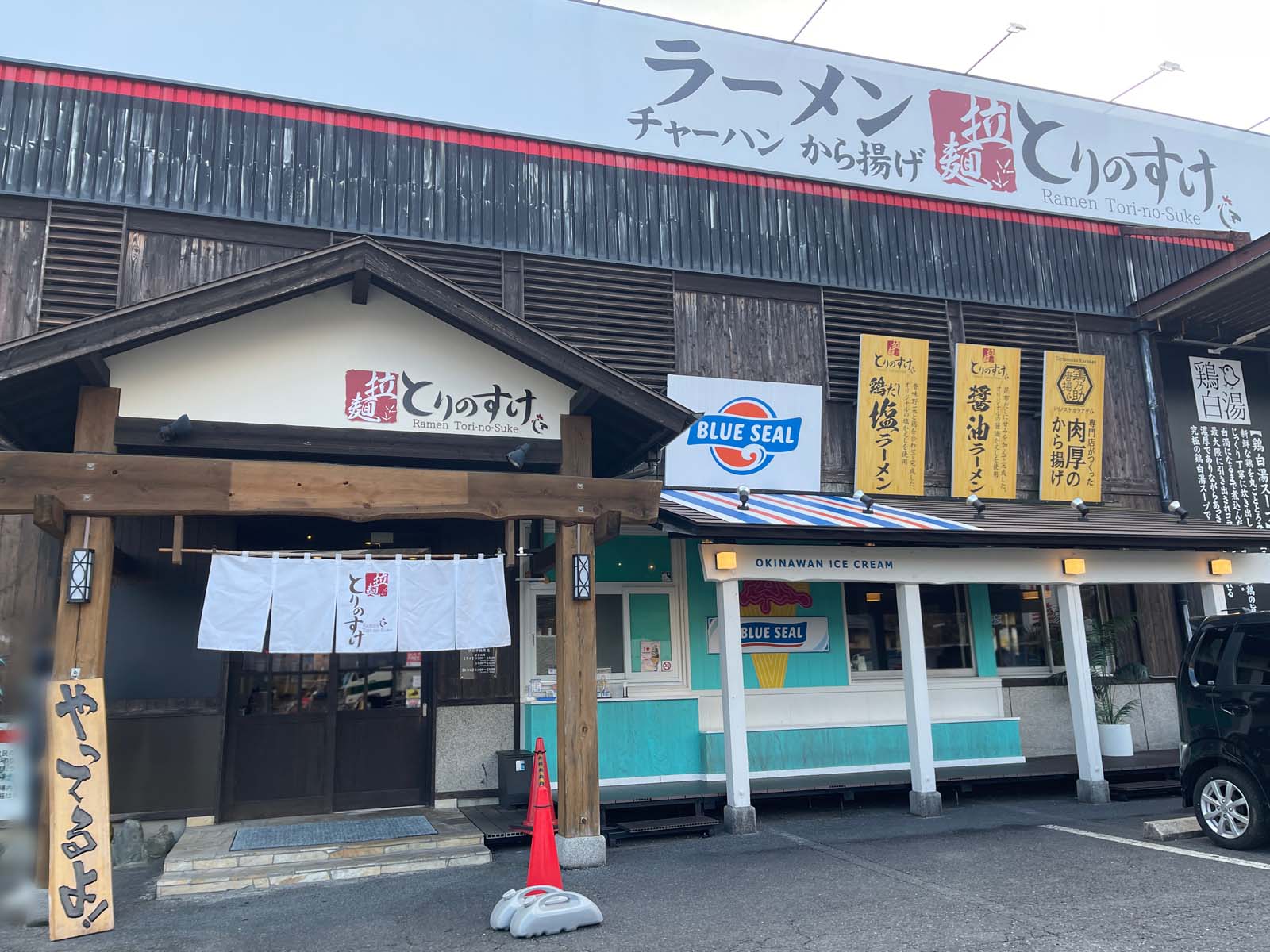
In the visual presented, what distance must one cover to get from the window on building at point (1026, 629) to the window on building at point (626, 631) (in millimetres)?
4700

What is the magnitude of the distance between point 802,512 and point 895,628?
9.69 ft

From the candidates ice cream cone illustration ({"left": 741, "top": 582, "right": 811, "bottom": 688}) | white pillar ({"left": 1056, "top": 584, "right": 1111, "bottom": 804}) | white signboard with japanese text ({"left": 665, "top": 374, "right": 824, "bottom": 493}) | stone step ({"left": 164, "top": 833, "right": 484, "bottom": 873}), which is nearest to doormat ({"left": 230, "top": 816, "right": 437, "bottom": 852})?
stone step ({"left": 164, "top": 833, "right": 484, "bottom": 873})

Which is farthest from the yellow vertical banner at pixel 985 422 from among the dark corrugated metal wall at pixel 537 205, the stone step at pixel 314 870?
the stone step at pixel 314 870

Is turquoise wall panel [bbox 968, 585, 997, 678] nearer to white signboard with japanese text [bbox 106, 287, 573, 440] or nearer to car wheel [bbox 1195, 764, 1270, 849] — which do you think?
car wheel [bbox 1195, 764, 1270, 849]

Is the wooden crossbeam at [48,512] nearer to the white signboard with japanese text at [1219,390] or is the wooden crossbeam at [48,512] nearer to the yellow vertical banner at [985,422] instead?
the yellow vertical banner at [985,422]

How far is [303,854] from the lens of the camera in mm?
7746

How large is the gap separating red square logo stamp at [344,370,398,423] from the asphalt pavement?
3846 mm

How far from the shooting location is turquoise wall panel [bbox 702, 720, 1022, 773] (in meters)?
10.8

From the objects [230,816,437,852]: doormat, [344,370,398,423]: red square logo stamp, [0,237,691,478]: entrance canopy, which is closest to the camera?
[0,237,691,478]: entrance canopy

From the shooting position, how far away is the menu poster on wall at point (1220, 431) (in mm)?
13758

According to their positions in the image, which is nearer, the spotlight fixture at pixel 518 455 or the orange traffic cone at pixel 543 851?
the orange traffic cone at pixel 543 851

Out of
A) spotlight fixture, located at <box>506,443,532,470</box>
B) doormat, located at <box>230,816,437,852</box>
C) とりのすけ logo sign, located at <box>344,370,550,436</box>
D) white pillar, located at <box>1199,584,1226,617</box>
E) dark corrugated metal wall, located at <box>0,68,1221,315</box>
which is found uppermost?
dark corrugated metal wall, located at <box>0,68,1221,315</box>

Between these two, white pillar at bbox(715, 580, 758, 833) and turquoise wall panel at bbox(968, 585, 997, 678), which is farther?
turquoise wall panel at bbox(968, 585, 997, 678)

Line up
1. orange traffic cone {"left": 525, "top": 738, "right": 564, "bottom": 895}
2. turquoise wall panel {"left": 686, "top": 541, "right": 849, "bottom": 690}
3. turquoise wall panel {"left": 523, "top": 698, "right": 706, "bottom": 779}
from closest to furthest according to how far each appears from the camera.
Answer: orange traffic cone {"left": 525, "top": 738, "right": 564, "bottom": 895}
turquoise wall panel {"left": 523, "top": 698, "right": 706, "bottom": 779}
turquoise wall panel {"left": 686, "top": 541, "right": 849, "bottom": 690}
